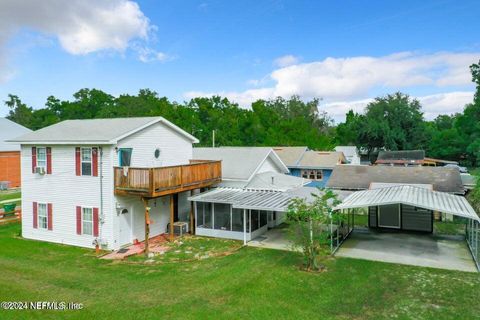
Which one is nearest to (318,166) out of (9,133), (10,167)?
(10,167)

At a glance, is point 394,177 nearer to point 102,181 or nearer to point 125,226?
point 125,226

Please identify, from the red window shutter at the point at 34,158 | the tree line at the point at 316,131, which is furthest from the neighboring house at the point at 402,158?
the red window shutter at the point at 34,158

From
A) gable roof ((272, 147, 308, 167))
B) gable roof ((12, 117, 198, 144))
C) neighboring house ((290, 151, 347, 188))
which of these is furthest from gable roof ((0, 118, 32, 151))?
neighboring house ((290, 151, 347, 188))

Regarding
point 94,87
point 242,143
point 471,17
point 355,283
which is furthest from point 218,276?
point 94,87

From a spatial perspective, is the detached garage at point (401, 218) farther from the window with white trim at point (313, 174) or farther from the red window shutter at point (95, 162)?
the red window shutter at point (95, 162)

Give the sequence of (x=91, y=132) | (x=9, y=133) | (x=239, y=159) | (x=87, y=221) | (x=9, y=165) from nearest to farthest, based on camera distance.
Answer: (x=87, y=221) → (x=91, y=132) → (x=239, y=159) → (x=9, y=165) → (x=9, y=133)
